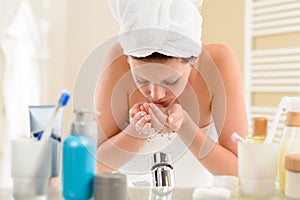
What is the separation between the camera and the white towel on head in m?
0.74

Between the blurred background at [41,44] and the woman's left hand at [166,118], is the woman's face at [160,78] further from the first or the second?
the blurred background at [41,44]

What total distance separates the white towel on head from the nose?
6 cm

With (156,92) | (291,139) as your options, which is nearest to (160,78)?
(156,92)

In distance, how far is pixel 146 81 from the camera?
0.79 m

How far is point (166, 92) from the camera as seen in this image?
0.79m

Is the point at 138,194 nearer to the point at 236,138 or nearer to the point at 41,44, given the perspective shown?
the point at 236,138

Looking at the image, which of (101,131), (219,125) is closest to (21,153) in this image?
(101,131)

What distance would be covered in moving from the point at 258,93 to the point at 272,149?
2.56ft

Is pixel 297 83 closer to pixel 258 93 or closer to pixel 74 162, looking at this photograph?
pixel 258 93

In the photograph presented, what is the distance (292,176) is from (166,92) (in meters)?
0.26

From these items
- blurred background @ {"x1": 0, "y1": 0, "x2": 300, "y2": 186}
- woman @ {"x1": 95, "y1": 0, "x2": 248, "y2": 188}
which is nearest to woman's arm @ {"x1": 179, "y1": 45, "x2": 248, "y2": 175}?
woman @ {"x1": 95, "y1": 0, "x2": 248, "y2": 188}

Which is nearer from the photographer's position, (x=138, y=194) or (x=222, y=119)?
(x=138, y=194)

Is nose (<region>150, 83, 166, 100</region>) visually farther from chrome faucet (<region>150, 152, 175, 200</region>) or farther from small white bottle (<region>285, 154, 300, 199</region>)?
small white bottle (<region>285, 154, 300, 199</region>)

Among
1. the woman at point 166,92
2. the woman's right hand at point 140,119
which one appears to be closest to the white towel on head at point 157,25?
the woman at point 166,92
